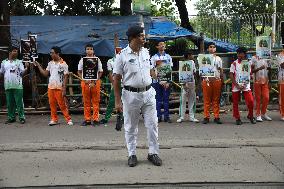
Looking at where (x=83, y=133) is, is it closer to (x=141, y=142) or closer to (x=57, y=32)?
(x=141, y=142)

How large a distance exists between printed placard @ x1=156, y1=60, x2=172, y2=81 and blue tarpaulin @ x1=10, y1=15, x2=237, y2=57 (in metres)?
4.01

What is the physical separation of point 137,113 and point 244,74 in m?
4.68

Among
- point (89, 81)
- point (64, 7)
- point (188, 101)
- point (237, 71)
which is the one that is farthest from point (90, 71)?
point (64, 7)

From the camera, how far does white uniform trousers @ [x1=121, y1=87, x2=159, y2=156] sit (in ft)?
24.2

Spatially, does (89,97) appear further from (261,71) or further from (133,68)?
(133,68)

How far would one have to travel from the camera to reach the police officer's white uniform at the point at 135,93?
7.33 m

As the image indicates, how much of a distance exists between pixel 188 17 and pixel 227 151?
47.2 feet

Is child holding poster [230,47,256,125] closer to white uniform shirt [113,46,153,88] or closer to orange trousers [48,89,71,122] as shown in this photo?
orange trousers [48,89,71,122]

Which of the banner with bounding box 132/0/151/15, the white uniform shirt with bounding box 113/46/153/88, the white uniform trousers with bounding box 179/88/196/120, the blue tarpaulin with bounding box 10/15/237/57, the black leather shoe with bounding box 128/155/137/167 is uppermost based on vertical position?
the banner with bounding box 132/0/151/15

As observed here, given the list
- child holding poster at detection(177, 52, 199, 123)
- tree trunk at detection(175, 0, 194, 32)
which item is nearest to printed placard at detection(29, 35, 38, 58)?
child holding poster at detection(177, 52, 199, 123)

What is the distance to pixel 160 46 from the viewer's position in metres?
11.7

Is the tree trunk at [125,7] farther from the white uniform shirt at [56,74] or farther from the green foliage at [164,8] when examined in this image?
the white uniform shirt at [56,74]

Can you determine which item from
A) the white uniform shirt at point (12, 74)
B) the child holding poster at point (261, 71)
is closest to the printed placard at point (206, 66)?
the child holding poster at point (261, 71)

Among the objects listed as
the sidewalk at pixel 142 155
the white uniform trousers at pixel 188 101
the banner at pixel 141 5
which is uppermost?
the banner at pixel 141 5
